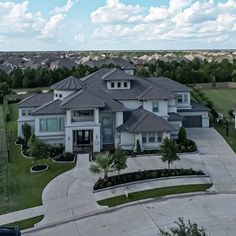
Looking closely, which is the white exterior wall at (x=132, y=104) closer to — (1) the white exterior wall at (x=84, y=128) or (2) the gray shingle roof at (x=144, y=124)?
(2) the gray shingle roof at (x=144, y=124)

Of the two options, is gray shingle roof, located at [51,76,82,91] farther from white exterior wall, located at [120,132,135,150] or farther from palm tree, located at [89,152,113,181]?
palm tree, located at [89,152,113,181]

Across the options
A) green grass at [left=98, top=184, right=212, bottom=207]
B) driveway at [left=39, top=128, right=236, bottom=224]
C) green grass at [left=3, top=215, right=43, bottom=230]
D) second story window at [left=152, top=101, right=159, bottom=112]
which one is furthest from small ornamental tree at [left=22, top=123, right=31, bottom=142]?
green grass at [left=3, top=215, right=43, bottom=230]

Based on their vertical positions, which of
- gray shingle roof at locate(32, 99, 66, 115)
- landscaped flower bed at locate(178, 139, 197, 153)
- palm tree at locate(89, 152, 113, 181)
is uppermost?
gray shingle roof at locate(32, 99, 66, 115)

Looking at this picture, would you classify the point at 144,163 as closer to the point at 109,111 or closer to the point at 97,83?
the point at 109,111

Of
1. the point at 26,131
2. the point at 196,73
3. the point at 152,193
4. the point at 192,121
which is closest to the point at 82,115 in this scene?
the point at 26,131

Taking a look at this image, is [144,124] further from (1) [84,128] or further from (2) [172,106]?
(2) [172,106]

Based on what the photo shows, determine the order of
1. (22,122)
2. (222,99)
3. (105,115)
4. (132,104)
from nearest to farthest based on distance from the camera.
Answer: (105,115) → (132,104) → (22,122) → (222,99)
